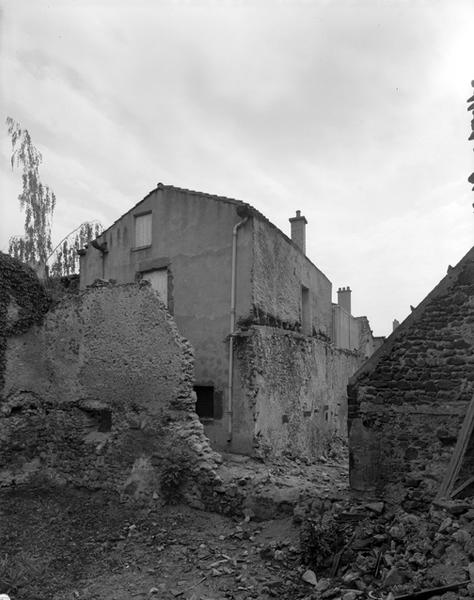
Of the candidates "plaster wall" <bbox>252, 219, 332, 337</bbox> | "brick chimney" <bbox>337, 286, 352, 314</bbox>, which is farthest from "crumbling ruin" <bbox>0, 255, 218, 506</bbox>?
"brick chimney" <bbox>337, 286, 352, 314</bbox>

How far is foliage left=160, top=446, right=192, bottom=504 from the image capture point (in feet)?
29.9

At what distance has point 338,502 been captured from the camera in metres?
7.90

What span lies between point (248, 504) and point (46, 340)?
595 cm

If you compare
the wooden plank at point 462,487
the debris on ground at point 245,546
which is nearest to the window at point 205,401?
the debris on ground at point 245,546

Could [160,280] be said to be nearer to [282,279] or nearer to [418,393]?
[282,279]

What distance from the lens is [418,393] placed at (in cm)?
789

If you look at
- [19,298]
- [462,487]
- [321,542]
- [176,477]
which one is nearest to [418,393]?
[462,487]

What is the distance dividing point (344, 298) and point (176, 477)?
16702mm

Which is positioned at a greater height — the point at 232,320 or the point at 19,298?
the point at 19,298

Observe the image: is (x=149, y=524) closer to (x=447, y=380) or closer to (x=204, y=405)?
(x=204, y=405)

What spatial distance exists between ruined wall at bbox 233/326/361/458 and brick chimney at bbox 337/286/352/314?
7937mm

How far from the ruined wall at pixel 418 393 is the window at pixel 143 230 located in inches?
315

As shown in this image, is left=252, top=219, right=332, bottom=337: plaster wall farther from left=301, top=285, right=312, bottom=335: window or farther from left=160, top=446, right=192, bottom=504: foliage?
left=160, top=446, right=192, bottom=504: foliage

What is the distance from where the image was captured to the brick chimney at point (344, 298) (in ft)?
78.8
